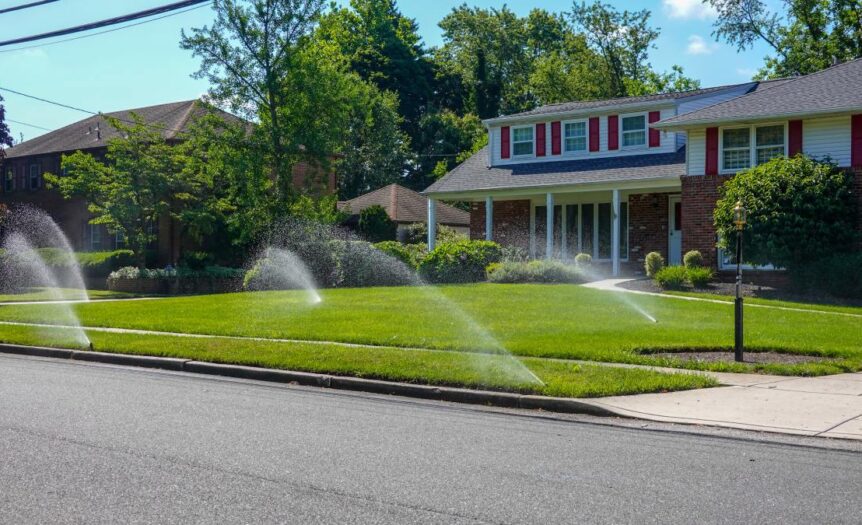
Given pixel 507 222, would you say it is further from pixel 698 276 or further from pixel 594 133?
pixel 698 276

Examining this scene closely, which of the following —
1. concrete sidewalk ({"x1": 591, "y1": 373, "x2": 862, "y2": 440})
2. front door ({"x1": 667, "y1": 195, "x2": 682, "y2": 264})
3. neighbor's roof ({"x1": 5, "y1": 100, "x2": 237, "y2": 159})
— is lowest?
concrete sidewalk ({"x1": 591, "y1": 373, "x2": 862, "y2": 440})

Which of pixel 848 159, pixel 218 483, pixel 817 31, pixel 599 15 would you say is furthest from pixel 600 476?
pixel 599 15

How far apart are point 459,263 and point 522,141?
26.5 feet

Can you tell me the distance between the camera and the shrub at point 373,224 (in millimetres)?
38812

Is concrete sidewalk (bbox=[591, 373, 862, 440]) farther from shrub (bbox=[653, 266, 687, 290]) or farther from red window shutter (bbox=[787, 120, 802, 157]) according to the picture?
red window shutter (bbox=[787, 120, 802, 157])

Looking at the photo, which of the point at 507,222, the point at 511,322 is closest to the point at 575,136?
the point at 507,222

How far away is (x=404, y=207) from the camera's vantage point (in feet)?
145

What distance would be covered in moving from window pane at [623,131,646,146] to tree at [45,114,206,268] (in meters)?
16.8

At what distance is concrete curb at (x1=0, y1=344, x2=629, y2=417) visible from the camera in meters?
9.30

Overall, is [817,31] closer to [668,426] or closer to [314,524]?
[668,426]

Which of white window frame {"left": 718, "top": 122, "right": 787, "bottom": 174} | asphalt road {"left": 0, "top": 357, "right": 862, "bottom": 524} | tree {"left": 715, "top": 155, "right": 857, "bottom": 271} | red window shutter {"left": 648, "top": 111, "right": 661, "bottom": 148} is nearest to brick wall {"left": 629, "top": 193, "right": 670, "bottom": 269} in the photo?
red window shutter {"left": 648, "top": 111, "right": 661, "bottom": 148}

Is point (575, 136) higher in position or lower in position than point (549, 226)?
higher

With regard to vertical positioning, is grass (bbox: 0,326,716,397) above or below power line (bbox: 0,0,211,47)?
below

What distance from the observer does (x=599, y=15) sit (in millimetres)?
54531
